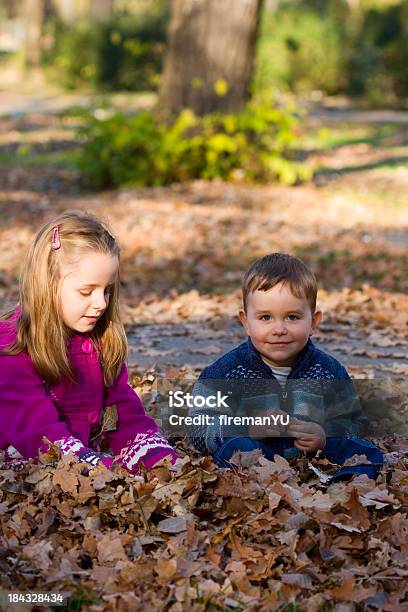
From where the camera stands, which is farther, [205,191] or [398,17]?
[398,17]

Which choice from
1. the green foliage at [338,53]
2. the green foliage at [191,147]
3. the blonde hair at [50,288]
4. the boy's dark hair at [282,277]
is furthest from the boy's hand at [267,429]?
the green foliage at [338,53]

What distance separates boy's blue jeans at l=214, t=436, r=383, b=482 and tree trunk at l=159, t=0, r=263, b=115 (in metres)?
9.73

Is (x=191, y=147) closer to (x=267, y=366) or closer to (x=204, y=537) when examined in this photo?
(x=267, y=366)

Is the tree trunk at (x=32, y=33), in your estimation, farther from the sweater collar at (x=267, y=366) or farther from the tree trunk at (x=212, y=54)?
the sweater collar at (x=267, y=366)

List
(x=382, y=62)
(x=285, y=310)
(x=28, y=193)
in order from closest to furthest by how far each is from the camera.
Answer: (x=285, y=310) < (x=28, y=193) < (x=382, y=62)

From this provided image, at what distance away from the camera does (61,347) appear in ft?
13.0

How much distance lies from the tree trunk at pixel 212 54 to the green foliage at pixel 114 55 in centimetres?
1842

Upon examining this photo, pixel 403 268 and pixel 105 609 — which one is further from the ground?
pixel 105 609

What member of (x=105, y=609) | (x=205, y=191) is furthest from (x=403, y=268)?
(x=105, y=609)

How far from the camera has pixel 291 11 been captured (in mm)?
34750

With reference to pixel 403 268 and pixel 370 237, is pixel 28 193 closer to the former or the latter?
pixel 370 237

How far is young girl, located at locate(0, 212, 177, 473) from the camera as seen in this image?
12.9 feet

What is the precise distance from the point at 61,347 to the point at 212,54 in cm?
1015

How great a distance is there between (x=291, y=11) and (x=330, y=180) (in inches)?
841
